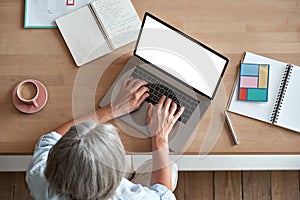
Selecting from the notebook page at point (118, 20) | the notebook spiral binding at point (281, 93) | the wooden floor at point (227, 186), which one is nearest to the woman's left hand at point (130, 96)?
the notebook page at point (118, 20)

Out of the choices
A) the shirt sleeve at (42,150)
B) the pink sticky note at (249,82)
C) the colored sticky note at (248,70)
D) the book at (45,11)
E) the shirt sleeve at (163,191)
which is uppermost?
the book at (45,11)

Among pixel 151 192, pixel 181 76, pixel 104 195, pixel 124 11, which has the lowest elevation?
pixel 151 192

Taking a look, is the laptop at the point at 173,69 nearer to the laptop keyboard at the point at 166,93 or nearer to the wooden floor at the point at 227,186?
the laptop keyboard at the point at 166,93

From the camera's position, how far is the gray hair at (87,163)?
80cm

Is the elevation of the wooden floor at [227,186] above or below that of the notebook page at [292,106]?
below

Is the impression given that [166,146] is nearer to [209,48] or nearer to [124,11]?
[209,48]

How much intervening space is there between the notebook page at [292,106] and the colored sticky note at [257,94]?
0.05 meters

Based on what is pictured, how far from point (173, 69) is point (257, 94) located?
228mm

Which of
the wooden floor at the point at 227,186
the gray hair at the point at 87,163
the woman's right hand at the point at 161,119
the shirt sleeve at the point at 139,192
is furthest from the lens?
the wooden floor at the point at 227,186

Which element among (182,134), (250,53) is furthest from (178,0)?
(182,134)

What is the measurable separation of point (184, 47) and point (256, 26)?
21 centimetres

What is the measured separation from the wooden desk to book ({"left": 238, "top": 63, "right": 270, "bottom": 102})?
0.03 m

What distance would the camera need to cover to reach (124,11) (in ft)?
4.00

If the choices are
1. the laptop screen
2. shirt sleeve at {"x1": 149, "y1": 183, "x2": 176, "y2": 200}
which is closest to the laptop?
the laptop screen
